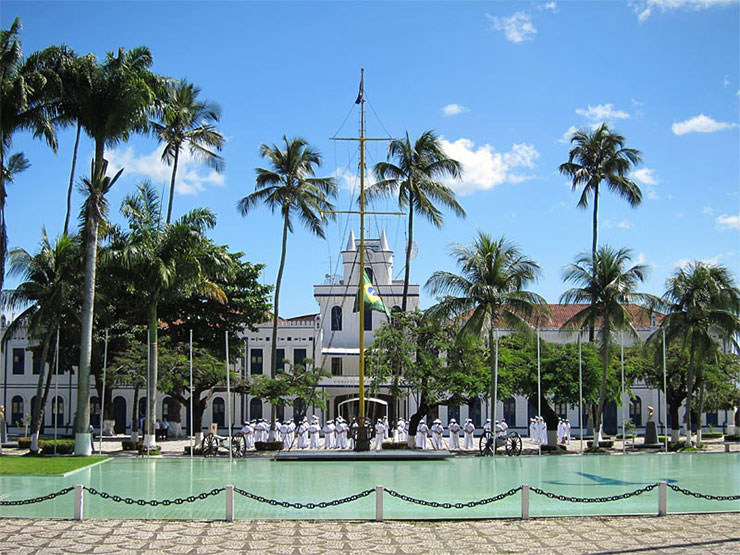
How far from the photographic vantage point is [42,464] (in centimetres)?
2650

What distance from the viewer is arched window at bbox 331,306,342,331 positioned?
5666 cm

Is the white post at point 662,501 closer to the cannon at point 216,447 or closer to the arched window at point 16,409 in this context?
the cannon at point 216,447

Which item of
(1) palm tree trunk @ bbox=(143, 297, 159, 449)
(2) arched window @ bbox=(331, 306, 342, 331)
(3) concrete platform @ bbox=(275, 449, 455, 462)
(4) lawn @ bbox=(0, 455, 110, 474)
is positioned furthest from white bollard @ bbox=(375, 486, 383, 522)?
(2) arched window @ bbox=(331, 306, 342, 331)

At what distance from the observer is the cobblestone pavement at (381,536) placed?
512 inches

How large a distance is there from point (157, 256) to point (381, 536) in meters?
21.8

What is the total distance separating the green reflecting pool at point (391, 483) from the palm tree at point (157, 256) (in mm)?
6031

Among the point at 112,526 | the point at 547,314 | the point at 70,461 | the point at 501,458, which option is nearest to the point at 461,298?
the point at 547,314

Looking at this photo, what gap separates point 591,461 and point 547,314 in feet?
21.6

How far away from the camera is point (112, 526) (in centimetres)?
1467

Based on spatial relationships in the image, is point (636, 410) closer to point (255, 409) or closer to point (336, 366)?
point (336, 366)

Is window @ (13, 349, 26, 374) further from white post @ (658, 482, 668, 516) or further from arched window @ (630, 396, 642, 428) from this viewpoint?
white post @ (658, 482, 668, 516)

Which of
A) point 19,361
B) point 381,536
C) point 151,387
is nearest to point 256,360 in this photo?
point 19,361

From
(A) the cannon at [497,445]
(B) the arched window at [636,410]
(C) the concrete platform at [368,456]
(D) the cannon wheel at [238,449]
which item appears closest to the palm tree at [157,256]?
(D) the cannon wheel at [238,449]

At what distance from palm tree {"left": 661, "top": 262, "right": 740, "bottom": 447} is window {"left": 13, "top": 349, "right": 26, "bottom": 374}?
40.4 meters
